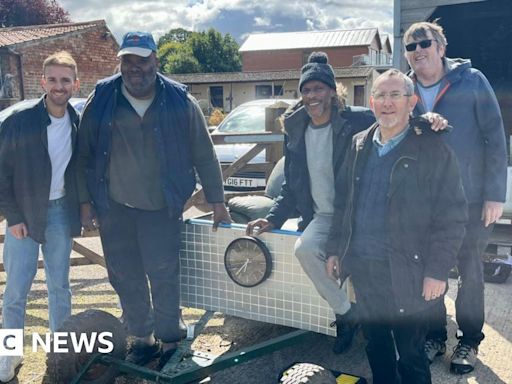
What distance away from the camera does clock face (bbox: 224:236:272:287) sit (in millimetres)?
3322

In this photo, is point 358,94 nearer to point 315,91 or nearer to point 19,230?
point 315,91

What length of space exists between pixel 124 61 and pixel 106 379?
1.93 meters

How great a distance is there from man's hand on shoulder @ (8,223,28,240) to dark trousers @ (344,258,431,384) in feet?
6.58

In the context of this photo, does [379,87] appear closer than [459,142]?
Yes

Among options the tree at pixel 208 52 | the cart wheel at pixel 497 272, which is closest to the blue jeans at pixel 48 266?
the cart wheel at pixel 497 272

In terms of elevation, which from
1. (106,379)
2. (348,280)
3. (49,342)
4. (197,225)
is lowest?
(106,379)

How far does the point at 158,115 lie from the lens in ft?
10.8

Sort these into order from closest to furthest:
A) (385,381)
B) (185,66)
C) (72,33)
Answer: (385,381) < (72,33) < (185,66)

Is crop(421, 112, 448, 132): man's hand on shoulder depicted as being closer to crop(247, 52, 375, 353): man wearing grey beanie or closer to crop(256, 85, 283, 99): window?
crop(247, 52, 375, 353): man wearing grey beanie

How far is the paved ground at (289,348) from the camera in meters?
3.64

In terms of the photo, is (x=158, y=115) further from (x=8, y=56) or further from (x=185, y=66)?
(x=185, y=66)

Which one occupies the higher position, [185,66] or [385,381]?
[185,66]

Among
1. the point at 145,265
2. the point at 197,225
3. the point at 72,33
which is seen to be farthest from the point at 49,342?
the point at 72,33

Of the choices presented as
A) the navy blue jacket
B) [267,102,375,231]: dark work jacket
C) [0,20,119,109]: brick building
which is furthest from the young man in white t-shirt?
[0,20,119,109]: brick building
